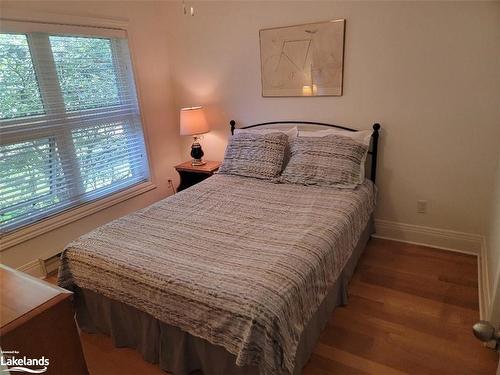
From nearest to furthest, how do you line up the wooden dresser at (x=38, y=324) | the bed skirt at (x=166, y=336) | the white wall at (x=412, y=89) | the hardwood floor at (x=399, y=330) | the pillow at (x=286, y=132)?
the wooden dresser at (x=38, y=324)
the bed skirt at (x=166, y=336)
the hardwood floor at (x=399, y=330)
the white wall at (x=412, y=89)
the pillow at (x=286, y=132)

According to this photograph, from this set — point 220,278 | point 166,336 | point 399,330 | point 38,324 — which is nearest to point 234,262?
point 220,278

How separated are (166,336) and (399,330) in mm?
1330

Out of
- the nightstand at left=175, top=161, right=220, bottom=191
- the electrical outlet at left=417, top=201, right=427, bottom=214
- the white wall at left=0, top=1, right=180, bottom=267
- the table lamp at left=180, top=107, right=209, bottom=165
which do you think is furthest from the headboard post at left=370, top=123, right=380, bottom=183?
the white wall at left=0, top=1, right=180, bottom=267

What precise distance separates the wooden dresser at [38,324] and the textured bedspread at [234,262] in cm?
45

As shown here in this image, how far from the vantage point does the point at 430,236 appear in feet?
9.06

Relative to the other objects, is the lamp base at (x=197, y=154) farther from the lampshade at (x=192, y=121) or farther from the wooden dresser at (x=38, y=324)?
the wooden dresser at (x=38, y=324)

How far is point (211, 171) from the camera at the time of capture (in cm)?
328

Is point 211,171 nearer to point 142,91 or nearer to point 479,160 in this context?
point 142,91

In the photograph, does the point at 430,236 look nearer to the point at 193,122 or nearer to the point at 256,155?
the point at 256,155

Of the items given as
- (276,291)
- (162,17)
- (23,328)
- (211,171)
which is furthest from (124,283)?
(162,17)

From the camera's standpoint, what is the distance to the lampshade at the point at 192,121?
3.30 m

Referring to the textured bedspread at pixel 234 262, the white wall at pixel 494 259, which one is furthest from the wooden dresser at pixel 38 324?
Answer: the white wall at pixel 494 259

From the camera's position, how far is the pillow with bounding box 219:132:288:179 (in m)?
2.75

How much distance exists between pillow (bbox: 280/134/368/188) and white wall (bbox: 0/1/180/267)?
1.65 m
